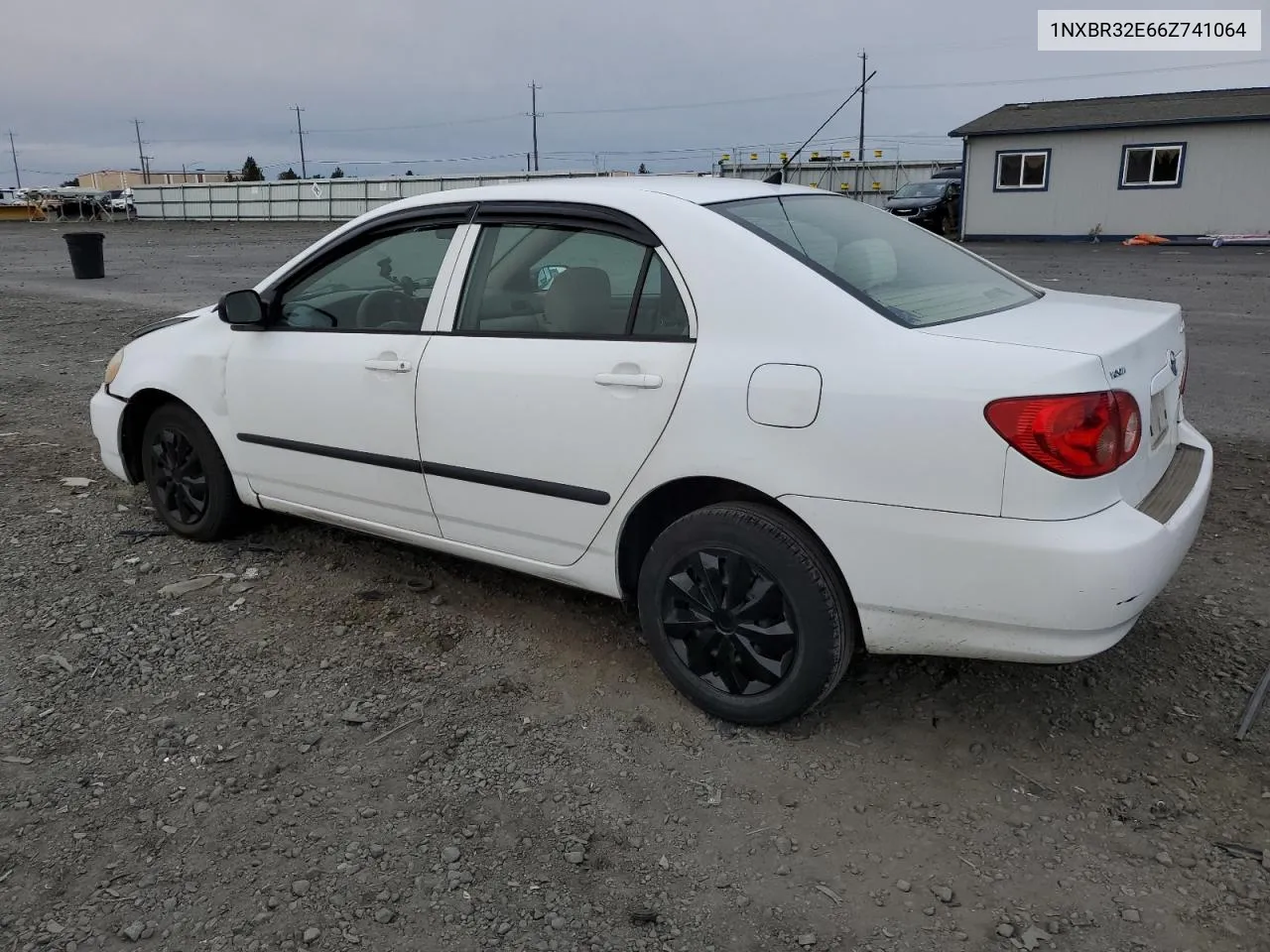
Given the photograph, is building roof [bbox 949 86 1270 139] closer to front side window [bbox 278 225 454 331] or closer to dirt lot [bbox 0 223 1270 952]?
dirt lot [bbox 0 223 1270 952]

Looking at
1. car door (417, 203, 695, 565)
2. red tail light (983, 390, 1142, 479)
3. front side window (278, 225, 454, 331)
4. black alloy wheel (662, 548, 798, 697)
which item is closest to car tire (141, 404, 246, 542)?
front side window (278, 225, 454, 331)

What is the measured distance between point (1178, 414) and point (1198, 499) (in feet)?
1.25

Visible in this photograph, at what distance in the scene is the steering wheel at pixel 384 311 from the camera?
12.6ft

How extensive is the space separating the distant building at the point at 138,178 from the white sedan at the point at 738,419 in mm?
84225

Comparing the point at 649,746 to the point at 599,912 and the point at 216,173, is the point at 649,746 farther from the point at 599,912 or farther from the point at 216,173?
the point at 216,173

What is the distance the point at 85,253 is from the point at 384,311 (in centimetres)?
1732

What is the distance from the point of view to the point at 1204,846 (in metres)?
2.62

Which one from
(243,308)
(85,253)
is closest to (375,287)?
(243,308)

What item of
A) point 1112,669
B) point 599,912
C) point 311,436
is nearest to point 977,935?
point 599,912

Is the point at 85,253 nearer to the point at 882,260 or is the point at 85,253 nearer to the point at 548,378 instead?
the point at 548,378

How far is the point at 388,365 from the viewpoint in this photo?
12.4ft

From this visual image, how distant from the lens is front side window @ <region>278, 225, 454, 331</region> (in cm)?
384

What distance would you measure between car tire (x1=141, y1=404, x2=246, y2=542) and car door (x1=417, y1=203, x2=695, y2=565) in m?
1.39

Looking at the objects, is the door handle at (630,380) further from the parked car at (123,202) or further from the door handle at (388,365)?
the parked car at (123,202)
